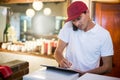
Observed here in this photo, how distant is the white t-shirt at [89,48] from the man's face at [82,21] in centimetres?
7

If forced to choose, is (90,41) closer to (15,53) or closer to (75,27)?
(75,27)

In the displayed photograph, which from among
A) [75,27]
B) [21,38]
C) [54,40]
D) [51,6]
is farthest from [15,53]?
[75,27]

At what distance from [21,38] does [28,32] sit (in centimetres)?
21

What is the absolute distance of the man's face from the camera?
159 cm

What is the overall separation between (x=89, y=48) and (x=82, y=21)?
0.24 metres

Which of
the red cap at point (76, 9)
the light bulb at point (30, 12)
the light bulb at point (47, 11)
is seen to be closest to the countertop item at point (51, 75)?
the red cap at point (76, 9)

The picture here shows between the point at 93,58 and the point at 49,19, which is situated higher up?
the point at 49,19

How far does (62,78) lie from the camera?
1103 millimetres

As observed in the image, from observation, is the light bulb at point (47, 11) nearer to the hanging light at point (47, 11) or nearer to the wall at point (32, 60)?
the hanging light at point (47, 11)

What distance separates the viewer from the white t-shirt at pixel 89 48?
165 cm

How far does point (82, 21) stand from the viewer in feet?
5.34

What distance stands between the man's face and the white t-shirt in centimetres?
7

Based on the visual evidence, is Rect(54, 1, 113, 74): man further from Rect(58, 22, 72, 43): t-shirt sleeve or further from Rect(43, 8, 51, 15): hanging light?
Rect(43, 8, 51, 15): hanging light

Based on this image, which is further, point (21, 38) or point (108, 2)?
point (21, 38)
